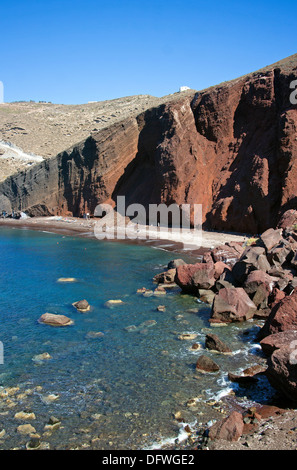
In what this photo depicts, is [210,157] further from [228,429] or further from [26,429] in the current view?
[26,429]

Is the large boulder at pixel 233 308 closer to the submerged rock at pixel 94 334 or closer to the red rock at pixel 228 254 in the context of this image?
the submerged rock at pixel 94 334

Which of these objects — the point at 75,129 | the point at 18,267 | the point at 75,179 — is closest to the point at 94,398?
the point at 18,267

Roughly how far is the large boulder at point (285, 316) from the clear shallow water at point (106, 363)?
0.98 metres

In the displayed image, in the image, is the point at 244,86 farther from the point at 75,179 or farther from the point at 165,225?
the point at 75,179

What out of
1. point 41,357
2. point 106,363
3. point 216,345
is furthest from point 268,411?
point 41,357

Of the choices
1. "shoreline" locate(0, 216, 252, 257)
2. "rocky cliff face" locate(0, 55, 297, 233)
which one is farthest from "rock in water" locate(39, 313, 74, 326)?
"rocky cliff face" locate(0, 55, 297, 233)

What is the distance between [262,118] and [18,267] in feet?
80.4

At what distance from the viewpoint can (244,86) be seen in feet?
123

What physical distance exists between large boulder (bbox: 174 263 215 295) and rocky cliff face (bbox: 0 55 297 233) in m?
12.5

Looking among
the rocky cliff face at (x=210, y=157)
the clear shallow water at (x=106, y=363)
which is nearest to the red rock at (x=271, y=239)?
the clear shallow water at (x=106, y=363)

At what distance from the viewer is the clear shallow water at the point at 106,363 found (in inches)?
338

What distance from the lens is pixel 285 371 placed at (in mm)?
8703

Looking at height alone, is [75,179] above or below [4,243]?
above

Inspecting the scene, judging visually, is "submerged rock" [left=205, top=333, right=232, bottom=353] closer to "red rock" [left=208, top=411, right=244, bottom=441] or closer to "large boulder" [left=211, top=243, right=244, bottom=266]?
"red rock" [left=208, top=411, right=244, bottom=441]
